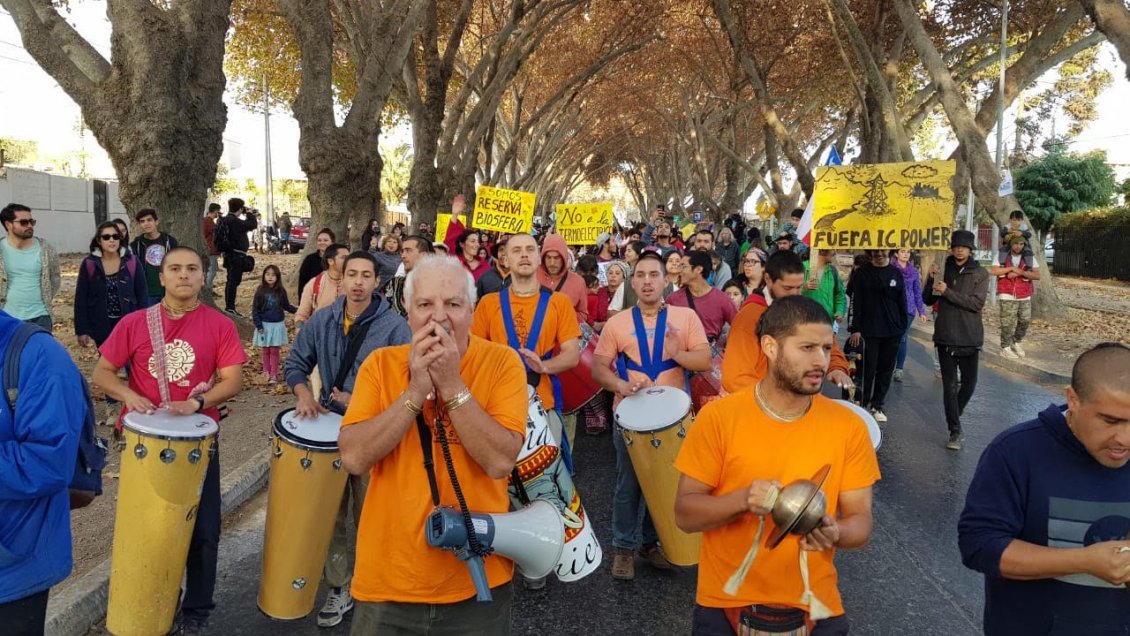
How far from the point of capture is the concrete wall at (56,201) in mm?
26656

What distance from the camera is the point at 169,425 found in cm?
342

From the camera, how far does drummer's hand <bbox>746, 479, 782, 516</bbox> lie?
2.12 meters

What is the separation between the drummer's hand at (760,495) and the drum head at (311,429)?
1935 mm

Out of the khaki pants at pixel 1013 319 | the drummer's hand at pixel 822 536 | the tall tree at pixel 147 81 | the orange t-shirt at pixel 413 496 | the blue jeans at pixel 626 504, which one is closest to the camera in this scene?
the drummer's hand at pixel 822 536

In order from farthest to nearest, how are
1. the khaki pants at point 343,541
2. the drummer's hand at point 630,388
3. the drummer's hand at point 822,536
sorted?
1. the drummer's hand at point 630,388
2. the khaki pants at point 343,541
3. the drummer's hand at point 822,536

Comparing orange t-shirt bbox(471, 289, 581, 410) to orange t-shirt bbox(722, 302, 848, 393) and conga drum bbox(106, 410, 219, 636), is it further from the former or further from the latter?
conga drum bbox(106, 410, 219, 636)

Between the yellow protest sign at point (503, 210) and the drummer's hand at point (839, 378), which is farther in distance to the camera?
the yellow protest sign at point (503, 210)

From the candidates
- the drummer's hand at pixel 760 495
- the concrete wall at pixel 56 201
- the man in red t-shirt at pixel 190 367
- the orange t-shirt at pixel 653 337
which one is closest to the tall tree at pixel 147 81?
the man in red t-shirt at pixel 190 367

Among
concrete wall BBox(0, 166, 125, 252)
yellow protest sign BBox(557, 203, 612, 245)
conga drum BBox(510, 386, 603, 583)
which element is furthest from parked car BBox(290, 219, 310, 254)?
conga drum BBox(510, 386, 603, 583)

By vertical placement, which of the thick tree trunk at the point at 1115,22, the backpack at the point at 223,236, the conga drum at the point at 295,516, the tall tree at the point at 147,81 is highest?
the thick tree trunk at the point at 1115,22

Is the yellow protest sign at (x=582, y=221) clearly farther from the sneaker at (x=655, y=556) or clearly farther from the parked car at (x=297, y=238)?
the parked car at (x=297, y=238)

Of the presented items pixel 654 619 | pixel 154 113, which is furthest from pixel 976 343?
pixel 154 113

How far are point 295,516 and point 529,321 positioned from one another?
6.20 ft

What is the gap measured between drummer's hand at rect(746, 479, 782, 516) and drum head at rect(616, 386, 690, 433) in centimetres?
177
